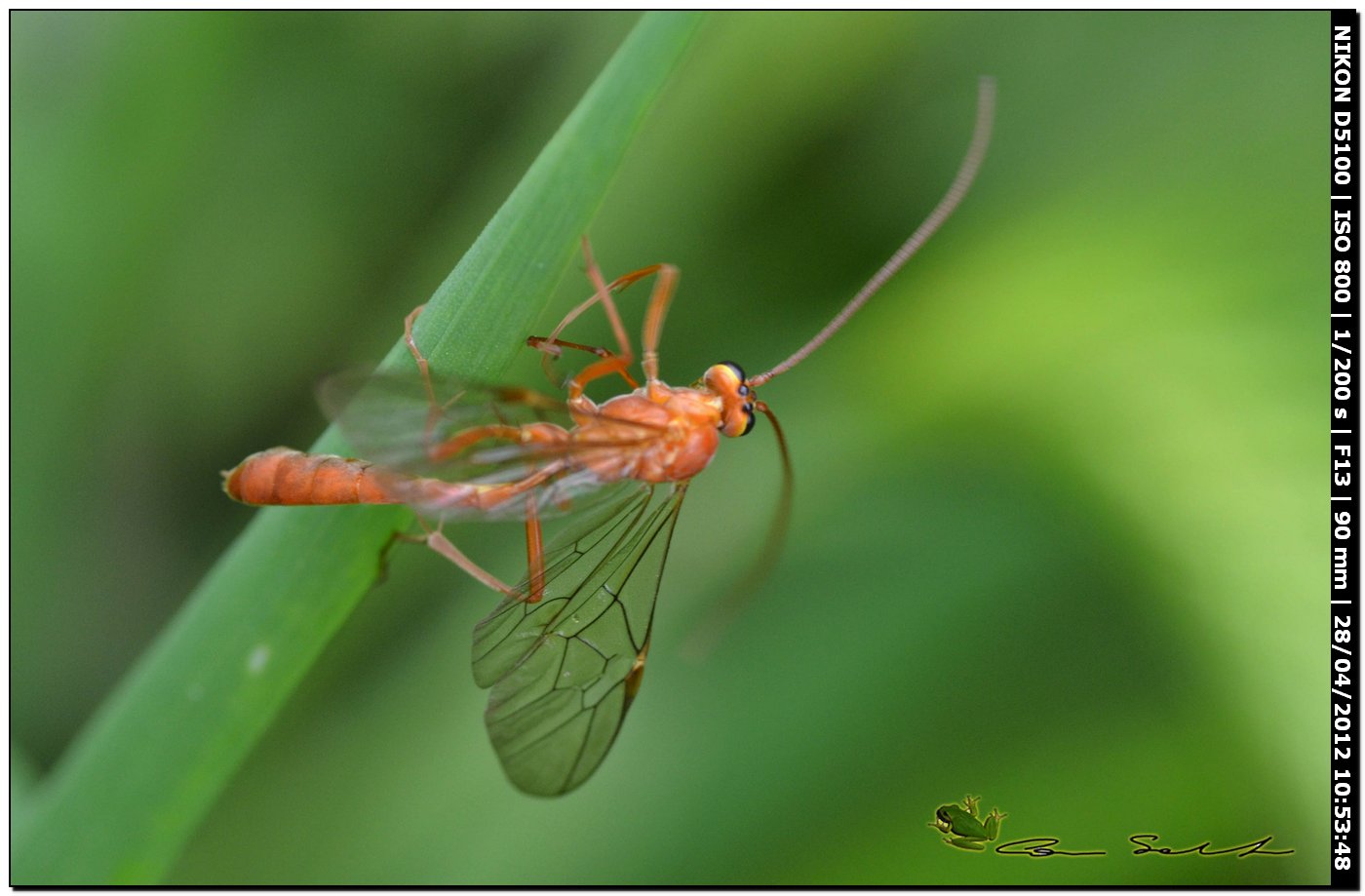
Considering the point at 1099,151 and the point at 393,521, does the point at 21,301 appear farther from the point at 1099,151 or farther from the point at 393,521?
the point at 1099,151

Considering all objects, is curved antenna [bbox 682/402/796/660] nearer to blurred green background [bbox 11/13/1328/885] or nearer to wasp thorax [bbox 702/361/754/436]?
blurred green background [bbox 11/13/1328/885]

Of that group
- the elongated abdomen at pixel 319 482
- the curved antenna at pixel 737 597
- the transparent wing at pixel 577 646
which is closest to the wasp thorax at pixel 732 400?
the transparent wing at pixel 577 646

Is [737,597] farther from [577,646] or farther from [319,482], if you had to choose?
[319,482]

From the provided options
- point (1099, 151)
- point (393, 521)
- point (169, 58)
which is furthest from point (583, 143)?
point (1099, 151)

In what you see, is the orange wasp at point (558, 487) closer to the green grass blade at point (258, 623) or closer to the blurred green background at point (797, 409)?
the green grass blade at point (258, 623)

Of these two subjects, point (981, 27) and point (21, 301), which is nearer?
point (21, 301)
